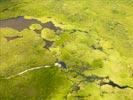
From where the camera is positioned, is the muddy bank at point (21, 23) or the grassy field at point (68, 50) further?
the muddy bank at point (21, 23)

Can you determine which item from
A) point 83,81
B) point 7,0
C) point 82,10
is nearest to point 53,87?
point 83,81

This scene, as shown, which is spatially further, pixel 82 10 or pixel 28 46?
pixel 82 10

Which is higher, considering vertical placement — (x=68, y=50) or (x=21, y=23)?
(x=21, y=23)

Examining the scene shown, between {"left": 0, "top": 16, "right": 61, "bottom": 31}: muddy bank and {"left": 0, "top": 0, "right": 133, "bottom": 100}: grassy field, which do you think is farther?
{"left": 0, "top": 16, "right": 61, "bottom": 31}: muddy bank

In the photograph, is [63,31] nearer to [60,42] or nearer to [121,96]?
[60,42]
